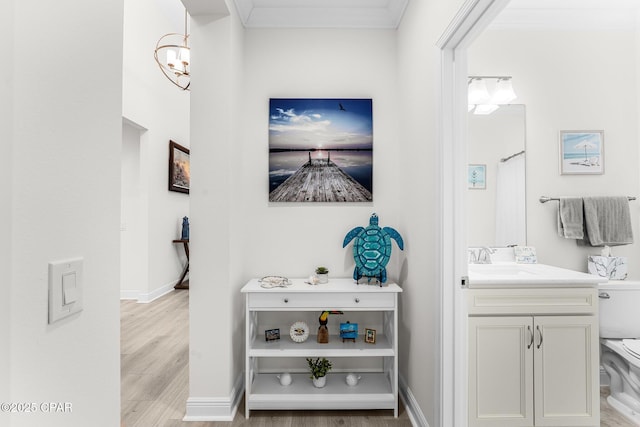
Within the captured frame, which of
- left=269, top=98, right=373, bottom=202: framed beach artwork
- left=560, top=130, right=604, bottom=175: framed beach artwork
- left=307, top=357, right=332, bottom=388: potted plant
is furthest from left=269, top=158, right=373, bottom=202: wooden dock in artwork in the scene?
left=560, top=130, right=604, bottom=175: framed beach artwork

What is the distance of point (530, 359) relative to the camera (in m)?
1.90

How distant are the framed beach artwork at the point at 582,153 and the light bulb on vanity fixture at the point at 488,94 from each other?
552mm

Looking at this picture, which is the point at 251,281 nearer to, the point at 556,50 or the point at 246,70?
the point at 246,70

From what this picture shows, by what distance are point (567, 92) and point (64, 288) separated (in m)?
3.25

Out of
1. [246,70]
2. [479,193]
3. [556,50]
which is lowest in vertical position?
[479,193]

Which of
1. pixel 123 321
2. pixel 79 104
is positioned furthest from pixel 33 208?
pixel 123 321

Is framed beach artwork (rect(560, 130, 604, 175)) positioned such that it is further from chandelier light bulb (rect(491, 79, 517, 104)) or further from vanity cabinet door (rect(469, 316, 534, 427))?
vanity cabinet door (rect(469, 316, 534, 427))

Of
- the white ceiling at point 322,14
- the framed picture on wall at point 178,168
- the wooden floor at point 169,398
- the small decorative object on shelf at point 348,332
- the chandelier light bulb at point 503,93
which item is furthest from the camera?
the framed picture on wall at point 178,168

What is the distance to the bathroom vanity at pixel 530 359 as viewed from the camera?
190cm

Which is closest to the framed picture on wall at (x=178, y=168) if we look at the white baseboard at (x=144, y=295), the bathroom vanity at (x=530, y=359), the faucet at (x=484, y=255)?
the white baseboard at (x=144, y=295)

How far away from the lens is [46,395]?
60 centimetres

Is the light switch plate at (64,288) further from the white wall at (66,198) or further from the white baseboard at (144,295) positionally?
the white baseboard at (144,295)

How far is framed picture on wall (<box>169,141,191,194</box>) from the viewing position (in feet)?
16.9

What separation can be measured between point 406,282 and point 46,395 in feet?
6.60
